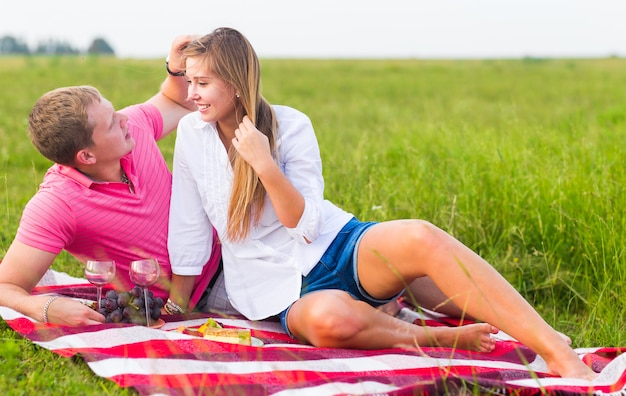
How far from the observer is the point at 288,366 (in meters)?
3.21

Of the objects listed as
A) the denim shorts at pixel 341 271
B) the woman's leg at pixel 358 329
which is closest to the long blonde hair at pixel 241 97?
the denim shorts at pixel 341 271

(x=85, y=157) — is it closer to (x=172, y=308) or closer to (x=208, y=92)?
(x=208, y=92)

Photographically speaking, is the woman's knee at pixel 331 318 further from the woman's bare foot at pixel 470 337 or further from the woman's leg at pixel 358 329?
the woman's bare foot at pixel 470 337

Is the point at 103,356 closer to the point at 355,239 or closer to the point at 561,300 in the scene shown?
the point at 355,239

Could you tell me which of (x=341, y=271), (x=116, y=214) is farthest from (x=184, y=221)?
(x=341, y=271)

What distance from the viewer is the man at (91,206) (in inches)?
141

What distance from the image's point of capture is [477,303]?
3.24 metres

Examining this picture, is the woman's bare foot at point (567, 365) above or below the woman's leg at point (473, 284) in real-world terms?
below

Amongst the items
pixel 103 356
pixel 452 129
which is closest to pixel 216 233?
pixel 103 356

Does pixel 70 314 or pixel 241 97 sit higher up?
pixel 241 97

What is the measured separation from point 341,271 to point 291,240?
30 cm

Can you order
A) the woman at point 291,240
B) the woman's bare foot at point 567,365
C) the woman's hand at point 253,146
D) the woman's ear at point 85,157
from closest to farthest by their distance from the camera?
1. the woman's bare foot at point 567,365
2. the woman at point 291,240
3. the woman's hand at point 253,146
4. the woman's ear at point 85,157

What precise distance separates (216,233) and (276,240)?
19.8 inches

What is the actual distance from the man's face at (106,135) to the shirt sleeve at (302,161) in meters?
0.74
